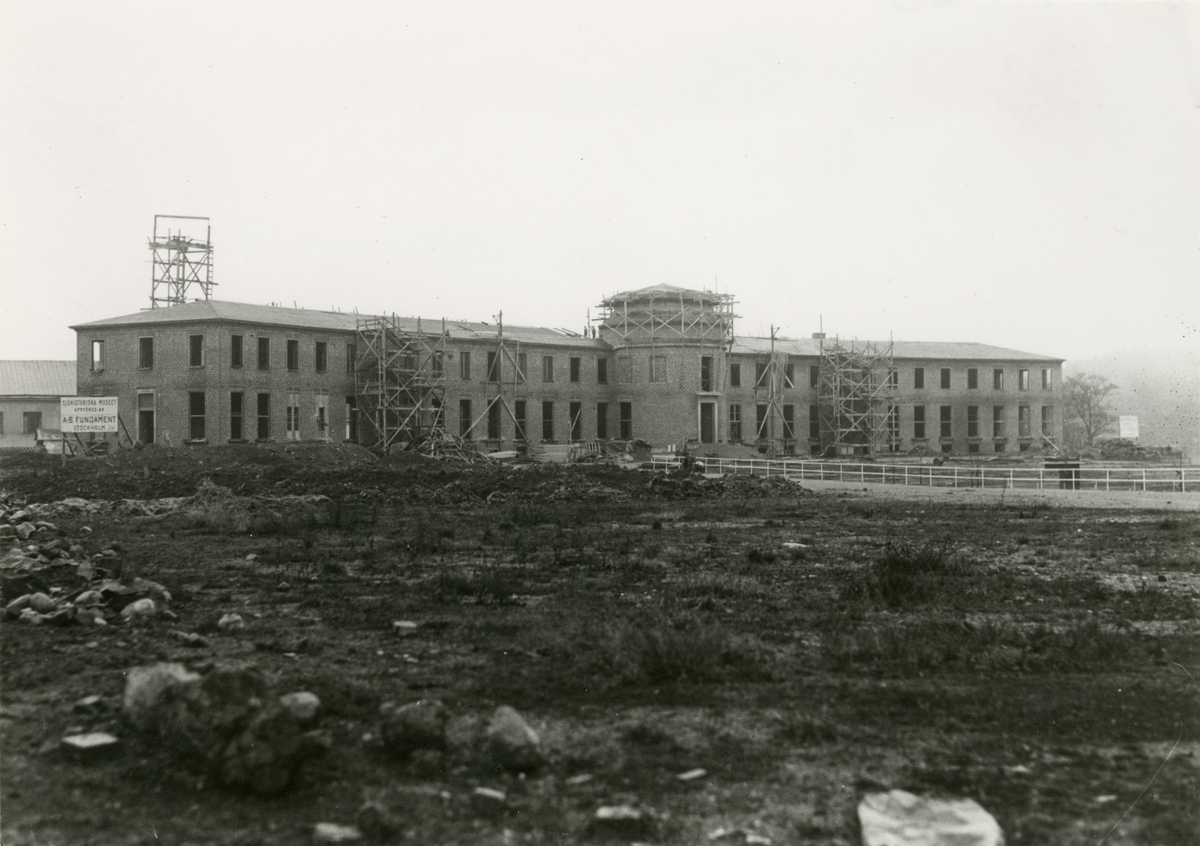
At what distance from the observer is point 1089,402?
83375mm

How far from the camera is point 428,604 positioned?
8.79 meters

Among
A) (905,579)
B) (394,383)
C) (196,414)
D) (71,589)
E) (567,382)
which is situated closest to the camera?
(71,589)

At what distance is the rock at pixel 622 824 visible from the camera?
3.78 m

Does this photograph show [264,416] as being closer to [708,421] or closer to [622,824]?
[708,421]

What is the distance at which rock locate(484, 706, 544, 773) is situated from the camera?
4465mm

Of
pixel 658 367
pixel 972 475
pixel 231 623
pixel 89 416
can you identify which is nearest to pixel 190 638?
pixel 231 623

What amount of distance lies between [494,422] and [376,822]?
4432cm

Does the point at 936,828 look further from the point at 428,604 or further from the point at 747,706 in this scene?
the point at 428,604

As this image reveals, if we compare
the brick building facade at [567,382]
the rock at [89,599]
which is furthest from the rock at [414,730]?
the brick building facade at [567,382]

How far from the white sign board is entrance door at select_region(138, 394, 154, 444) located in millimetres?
12332

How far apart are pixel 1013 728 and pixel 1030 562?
24.0 ft

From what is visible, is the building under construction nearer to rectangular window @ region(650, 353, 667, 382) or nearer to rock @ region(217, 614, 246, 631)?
rectangular window @ region(650, 353, 667, 382)

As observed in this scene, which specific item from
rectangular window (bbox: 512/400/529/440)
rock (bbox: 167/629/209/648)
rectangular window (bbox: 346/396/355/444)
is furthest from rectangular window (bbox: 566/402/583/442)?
rock (bbox: 167/629/209/648)

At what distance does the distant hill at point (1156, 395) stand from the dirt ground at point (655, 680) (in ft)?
243
